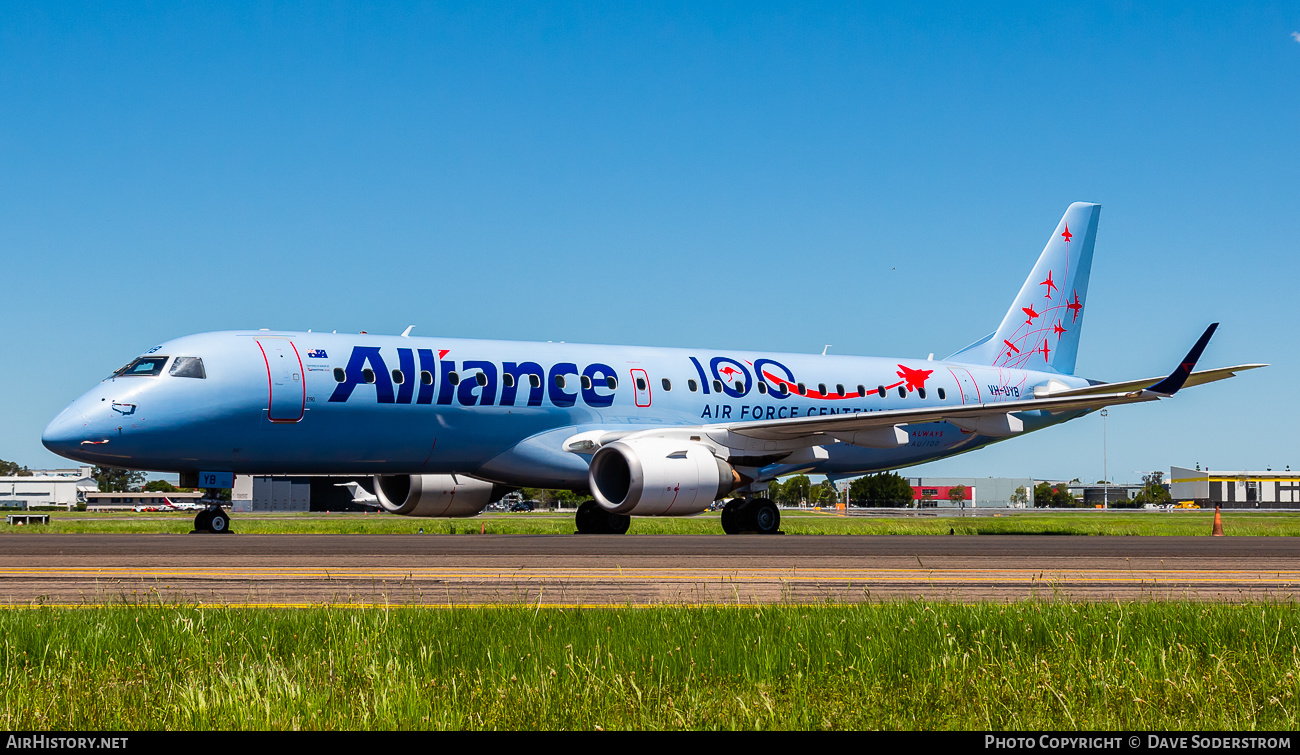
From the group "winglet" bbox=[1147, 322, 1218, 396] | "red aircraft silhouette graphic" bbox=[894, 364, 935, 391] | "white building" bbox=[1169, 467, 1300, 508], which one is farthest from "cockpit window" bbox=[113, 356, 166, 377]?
"white building" bbox=[1169, 467, 1300, 508]

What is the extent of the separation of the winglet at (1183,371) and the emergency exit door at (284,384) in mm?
16287

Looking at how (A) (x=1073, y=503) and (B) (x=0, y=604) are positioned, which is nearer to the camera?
(B) (x=0, y=604)

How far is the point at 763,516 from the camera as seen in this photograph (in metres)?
25.5

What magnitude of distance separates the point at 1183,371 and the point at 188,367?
1831 centimetres

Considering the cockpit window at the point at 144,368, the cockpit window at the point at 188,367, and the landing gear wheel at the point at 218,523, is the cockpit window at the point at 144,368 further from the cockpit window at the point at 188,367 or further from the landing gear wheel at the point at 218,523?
the landing gear wheel at the point at 218,523

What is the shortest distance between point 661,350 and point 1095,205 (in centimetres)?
1453

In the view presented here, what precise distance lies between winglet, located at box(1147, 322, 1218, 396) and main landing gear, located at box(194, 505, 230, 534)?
17.7 meters

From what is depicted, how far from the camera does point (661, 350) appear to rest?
27.3 m

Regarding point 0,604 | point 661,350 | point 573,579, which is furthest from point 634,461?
point 0,604

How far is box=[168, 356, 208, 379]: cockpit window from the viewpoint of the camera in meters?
21.4

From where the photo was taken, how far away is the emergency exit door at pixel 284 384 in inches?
858

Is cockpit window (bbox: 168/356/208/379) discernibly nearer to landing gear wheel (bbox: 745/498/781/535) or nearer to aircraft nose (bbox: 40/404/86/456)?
aircraft nose (bbox: 40/404/86/456)
